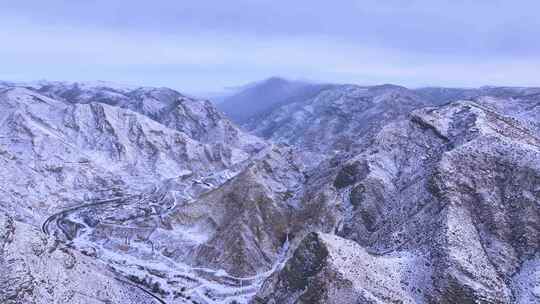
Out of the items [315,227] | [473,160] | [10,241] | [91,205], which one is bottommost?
[91,205]

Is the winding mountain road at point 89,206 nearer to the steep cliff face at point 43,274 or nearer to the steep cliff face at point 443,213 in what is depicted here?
the steep cliff face at point 43,274

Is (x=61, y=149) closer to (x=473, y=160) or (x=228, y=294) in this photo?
(x=228, y=294)

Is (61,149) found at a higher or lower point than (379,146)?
lower

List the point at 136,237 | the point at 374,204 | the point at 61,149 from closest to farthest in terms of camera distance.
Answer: the point at 374,204, the point at 136,237, the point at 61,149

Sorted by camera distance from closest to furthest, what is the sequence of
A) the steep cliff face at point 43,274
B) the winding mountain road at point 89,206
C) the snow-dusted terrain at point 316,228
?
the steep cliff face at point 43,274
the snow-dusted terrain at point 316,228
the winding mountain road at point 89,206

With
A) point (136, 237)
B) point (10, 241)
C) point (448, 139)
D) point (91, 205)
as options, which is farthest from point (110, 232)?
point (448, 139)

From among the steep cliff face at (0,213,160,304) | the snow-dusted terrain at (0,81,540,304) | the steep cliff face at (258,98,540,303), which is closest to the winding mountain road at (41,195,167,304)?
the snow-dusted terrain at (0,81,540,304)

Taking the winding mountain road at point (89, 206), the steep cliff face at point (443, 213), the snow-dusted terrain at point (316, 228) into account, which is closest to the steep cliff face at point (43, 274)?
the snow-dusted terrain at point (316, 228)

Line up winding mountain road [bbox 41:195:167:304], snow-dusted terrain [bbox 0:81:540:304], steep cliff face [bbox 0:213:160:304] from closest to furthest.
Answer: steep cliff face [bbox 0:213:160:304]
snow-dusted terrain [bbox 0:81:540:304]
winding mountain road [bbox 41:195:167:304]

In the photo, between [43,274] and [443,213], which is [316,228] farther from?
[43,274]

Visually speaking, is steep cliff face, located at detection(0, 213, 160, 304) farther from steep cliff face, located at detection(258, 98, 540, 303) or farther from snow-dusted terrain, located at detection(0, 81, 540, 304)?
steep cliff face, located at detection(258, 98, 540, 303)

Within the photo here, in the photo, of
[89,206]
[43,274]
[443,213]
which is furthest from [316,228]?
[89,206]
